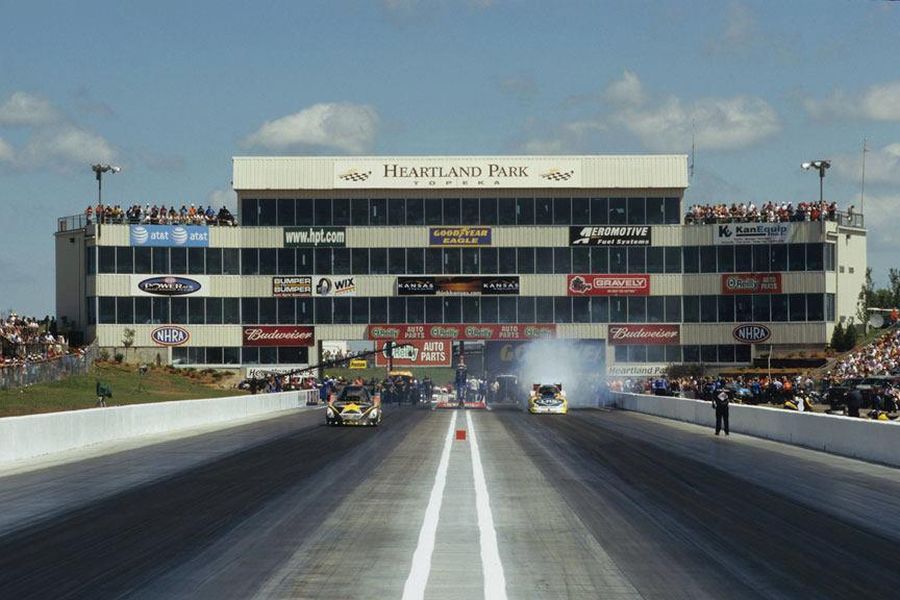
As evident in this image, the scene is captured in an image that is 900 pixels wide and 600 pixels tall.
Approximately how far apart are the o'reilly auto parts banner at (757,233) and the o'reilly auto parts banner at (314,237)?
89.2ft

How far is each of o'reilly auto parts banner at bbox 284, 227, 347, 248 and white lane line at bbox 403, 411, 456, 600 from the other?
68088mm

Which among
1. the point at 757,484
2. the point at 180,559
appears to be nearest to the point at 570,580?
the point at 180,559

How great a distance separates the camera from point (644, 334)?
9056cm

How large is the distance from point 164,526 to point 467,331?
7506cm

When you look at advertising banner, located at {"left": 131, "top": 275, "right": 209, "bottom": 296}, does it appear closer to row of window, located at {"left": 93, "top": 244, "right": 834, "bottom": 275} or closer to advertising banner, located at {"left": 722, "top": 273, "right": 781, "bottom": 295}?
row of window, located at {"left": 93, "top": 244, "right": 834, "bottom": 275}

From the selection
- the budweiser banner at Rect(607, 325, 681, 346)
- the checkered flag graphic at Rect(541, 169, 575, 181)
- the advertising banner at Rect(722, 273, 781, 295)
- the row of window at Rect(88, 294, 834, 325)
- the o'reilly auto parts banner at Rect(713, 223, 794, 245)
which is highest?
the checkered flag graphic at Rect(541, 169, 575, 181)

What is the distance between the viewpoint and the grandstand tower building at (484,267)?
3538 inches

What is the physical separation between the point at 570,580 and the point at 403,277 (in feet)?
262

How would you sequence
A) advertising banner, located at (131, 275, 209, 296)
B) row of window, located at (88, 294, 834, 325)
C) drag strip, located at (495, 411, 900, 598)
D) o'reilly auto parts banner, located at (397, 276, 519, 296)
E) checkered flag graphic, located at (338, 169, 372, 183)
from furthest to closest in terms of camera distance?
checkered flag graphic, located at (338, 169, 372, 183)
o'reilly auto parts banner, located at (397, 276, 519, 296)
row of window, located at (88, 294, 834, 325)
advertising banner, located at (131, 275, 209, 296)
drag strip, located at (495, 411, 900, 598)

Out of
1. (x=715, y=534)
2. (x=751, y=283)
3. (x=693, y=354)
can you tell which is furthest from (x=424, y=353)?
(x=715, y=534)

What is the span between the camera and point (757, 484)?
22344mm

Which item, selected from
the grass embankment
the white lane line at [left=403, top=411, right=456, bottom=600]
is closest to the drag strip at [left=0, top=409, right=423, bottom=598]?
the white lane line at [left=403, top=411, right=456, bottom=600]

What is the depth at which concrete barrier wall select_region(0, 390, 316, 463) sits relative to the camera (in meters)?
28.2

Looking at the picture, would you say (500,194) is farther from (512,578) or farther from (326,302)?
(512,578)
